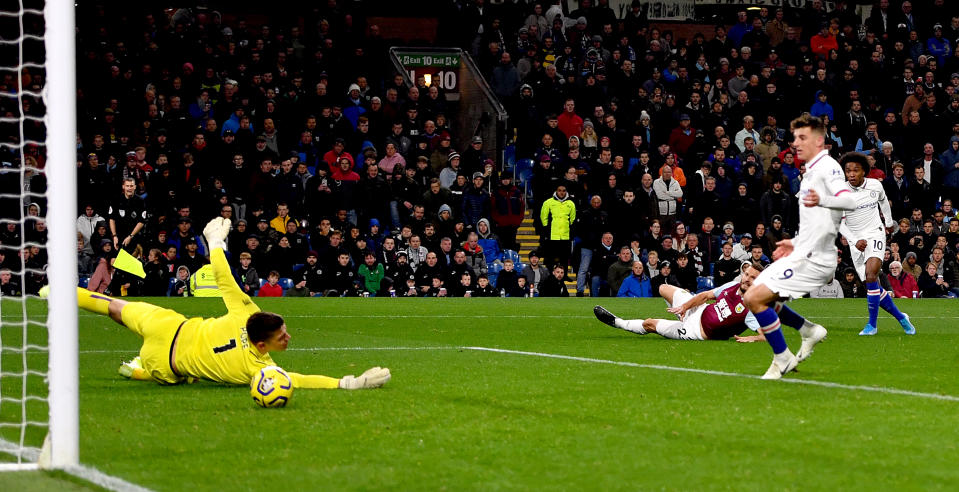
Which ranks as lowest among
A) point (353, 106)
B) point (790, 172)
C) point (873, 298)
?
point (873, 298)

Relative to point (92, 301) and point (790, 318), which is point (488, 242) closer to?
point (790, 318)

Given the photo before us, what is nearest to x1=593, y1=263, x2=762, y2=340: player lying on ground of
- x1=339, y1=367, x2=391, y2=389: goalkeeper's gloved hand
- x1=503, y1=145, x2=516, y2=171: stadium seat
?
x1=339, y1=367, x2=391, y2=389: goalkeeper's gloved hand

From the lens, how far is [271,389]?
8.08 metres

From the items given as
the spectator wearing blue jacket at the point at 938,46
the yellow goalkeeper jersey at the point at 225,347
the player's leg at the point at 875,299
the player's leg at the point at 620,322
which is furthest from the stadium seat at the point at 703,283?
the yellow goalkeeper jersey at the point at 225,347

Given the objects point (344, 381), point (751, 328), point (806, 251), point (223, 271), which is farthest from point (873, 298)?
point (223, 271)

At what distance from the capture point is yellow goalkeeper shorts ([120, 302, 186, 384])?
363 inches

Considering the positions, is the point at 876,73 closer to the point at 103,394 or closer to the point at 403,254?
the point at 403,254

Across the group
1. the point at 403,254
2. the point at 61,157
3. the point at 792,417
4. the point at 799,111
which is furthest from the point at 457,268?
the point at 61,157

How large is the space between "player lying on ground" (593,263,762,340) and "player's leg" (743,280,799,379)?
10.8 feet

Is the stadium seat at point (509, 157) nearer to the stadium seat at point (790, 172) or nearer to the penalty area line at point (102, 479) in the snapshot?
the stadium seat at point (790, 172)

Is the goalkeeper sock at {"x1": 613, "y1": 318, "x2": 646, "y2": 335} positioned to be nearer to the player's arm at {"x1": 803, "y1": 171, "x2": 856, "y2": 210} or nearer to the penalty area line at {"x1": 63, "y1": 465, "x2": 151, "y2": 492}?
the player's arm at {"x1": 803, "y1": 171, "x2": 856, "y2": 210}

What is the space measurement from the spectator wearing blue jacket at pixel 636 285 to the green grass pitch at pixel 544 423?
410 inches

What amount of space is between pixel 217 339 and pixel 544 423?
285 cm

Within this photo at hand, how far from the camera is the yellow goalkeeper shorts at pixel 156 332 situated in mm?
9227
